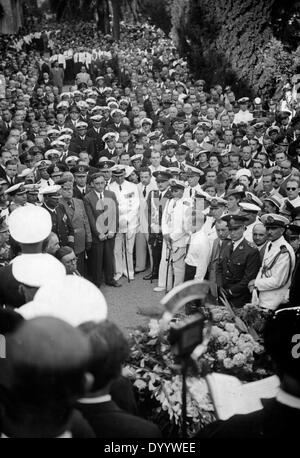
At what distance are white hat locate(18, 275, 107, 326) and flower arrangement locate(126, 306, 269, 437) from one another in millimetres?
1140

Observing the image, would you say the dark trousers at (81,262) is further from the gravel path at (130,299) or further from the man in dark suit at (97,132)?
the man in dark suit at (97,132)

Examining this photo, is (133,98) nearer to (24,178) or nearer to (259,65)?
(259,65)

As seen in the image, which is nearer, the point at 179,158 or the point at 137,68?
the point at 179,158

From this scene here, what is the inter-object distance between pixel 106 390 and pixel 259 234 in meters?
4.06

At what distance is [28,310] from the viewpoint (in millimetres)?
2768

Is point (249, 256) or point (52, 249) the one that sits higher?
point (52, 249)

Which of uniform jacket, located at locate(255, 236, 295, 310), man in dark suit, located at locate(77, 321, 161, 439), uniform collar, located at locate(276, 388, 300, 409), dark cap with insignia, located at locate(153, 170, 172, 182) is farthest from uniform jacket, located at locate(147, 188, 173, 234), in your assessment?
uniform collar, located at locate(276, 388, 300, 409)

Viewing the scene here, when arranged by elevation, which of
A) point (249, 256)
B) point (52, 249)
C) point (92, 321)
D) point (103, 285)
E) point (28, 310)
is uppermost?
point (92, 321)

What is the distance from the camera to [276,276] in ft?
17.6

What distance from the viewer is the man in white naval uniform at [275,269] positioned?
5359mm

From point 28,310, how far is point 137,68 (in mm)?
18712

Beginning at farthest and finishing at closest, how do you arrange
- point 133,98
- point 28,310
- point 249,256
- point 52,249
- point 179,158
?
point 133,98 < point 179,158 < point 249,256 < point 52,249 < point 28,310

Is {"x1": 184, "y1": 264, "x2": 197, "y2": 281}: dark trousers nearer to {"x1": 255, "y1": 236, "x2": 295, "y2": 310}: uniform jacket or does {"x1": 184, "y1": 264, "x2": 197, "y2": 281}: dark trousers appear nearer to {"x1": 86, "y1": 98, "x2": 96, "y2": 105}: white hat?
{"x1": 255, "y1": 236, "x2": 295, "y2": 310}: uniform jacket

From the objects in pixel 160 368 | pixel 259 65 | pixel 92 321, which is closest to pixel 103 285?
pixel 160 368
